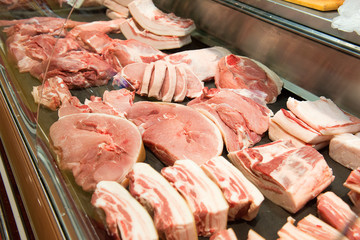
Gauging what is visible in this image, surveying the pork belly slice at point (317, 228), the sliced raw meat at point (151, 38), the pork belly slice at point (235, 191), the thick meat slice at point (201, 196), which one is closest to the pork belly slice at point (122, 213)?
the thick meat slice at point (201, 196)

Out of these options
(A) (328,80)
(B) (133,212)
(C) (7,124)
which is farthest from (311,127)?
(C) (7,124)

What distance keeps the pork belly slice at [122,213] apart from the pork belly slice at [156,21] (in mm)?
2338

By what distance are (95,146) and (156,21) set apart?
7.18 ft

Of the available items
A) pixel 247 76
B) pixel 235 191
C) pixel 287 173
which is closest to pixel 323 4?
pixel 247 76

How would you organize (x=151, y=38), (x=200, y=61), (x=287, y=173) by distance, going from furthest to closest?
1. (x=151, y=38)
2. (x=200, y=61)
3. (x=287, y=173)

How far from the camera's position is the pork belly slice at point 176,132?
1901 mm

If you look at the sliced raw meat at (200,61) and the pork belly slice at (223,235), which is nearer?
the pork belly slice at (223,235)

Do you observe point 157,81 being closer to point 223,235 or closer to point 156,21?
point 156,21

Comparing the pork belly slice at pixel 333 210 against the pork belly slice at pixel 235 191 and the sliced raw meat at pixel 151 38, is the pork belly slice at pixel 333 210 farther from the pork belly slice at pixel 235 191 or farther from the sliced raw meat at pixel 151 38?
the sliced raw meat at pixel 151 38

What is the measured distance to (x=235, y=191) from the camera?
5.15ft

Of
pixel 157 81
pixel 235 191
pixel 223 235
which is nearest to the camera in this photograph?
pixel 223 235

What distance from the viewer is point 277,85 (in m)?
2.75

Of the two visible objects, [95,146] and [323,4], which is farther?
[323,4]

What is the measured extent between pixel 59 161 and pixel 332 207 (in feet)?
4.81
